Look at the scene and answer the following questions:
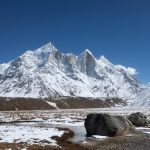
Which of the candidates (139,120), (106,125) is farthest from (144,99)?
(106,125)

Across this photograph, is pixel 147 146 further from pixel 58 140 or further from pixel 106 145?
pixel 58 140

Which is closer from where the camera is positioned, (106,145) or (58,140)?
(106,145)

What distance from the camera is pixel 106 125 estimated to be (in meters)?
47.9

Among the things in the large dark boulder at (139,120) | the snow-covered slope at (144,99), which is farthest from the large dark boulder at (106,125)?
the snow-covered slope at (144,99)

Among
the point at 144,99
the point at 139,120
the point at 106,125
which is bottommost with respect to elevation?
the point at 106,125

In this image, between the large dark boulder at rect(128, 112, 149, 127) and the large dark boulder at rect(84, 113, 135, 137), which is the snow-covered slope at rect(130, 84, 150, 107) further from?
the large dark boulder at rect(84, 113, 135, 137)

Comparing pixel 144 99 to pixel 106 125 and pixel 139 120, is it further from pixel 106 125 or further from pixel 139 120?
pixel 106 125

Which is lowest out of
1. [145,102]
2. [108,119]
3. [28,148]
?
[28,148]

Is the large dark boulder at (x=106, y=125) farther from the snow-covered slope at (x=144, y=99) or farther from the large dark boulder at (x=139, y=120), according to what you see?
the snow-covered slope at (x=144, y=99)

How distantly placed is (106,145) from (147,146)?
4438 millimetres

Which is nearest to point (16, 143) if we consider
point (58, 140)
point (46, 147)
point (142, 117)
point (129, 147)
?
point (46, 147)

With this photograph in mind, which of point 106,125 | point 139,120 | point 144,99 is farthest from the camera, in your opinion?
point 144,99

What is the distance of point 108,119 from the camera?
47.9 meters

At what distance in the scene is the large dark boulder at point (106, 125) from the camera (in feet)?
157
